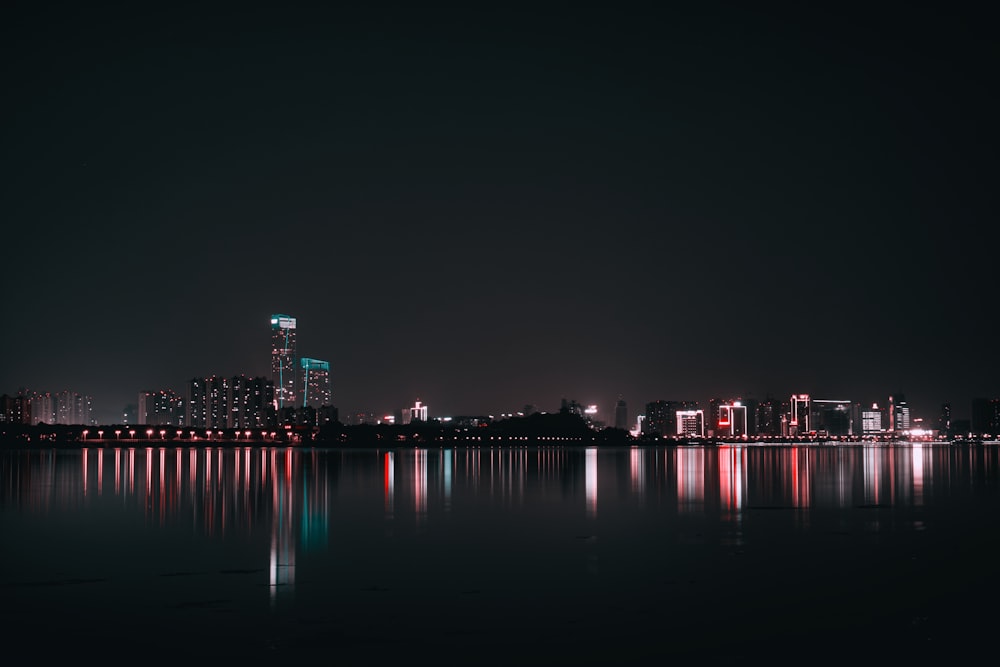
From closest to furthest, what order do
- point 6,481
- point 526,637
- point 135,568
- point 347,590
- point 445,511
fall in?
1. point 526,637
2. point 347,590
3. point 135,568
4. point 445,511
5. point 6,481

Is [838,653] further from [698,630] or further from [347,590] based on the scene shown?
[347,590]

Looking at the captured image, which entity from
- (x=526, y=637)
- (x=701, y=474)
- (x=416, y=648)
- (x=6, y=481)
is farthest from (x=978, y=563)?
(x=6, y=481)

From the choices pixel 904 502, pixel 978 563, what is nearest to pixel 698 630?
Answer: pixel 978 563

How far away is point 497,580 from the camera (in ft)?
71.0

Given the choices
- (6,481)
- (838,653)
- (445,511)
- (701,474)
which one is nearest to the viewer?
(838,653)

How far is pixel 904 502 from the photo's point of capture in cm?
4303

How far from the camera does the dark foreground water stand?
49.4 ft

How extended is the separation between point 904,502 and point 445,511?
19.8 m

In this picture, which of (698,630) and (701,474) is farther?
(701,474)

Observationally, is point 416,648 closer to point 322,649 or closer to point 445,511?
point 322,649

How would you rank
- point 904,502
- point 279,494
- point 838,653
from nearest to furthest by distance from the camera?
point 838,653, point 904,502, point 279,494

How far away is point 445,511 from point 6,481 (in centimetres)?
3258

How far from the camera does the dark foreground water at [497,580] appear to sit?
1506 cm

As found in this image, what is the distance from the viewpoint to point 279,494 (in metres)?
46.6
